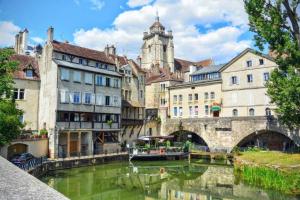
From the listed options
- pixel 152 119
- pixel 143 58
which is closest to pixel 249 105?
pixel 152 119

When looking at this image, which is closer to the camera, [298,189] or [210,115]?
[298,189]

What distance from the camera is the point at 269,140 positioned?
140 feet

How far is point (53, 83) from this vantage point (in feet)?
123

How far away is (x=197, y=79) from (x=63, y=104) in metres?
24.6

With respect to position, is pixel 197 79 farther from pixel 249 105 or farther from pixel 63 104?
pixel 63 104

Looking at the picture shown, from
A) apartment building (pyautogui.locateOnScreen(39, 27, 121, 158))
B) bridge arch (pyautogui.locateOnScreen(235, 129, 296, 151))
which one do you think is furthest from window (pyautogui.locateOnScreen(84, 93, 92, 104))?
bridge arch (pyautogui.locateOnScreen(235, 129, 296, 151))

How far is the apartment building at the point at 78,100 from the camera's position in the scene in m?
37.4

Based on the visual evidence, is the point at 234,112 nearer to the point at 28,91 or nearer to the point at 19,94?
the point at 28,91

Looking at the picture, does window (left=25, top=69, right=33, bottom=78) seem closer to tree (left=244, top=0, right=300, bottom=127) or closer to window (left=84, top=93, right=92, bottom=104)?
window (left=84, top=93, right=92, bottom=104)

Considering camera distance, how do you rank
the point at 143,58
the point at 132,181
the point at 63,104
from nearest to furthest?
the point at 132,181 < the point at 63,104 < the point at 143,58

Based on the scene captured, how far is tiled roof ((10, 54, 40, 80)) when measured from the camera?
37.9 meters

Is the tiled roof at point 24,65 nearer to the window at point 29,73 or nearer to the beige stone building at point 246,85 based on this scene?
the window at point 29,73

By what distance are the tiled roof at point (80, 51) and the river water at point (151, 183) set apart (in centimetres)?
1446

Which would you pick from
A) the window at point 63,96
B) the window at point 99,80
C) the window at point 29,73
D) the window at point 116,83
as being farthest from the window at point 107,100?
the window at point 29,73
